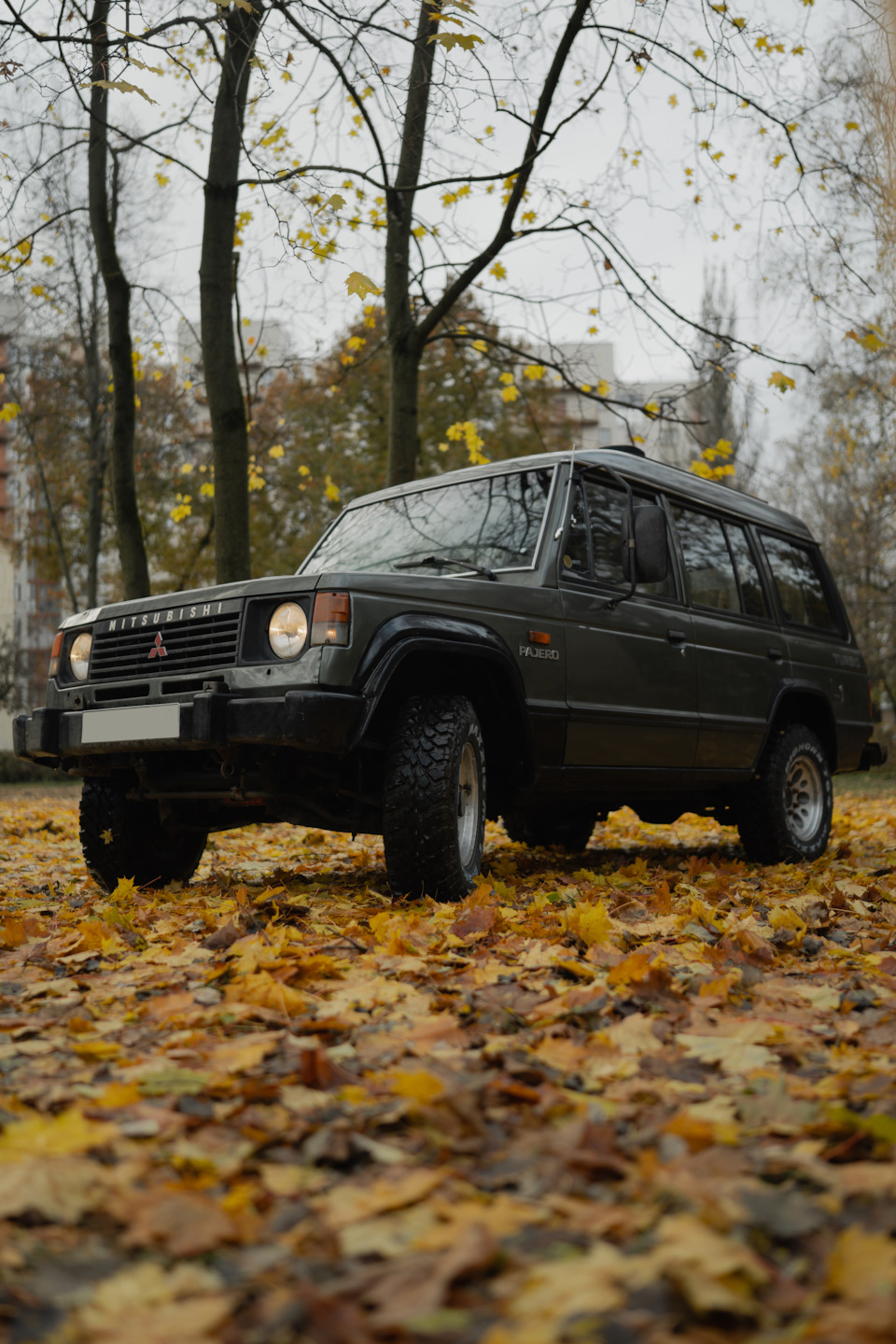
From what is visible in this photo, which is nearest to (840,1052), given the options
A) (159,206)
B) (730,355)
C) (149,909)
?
(149,909)

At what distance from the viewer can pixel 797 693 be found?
22.4ft

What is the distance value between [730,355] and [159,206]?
39.0 ft

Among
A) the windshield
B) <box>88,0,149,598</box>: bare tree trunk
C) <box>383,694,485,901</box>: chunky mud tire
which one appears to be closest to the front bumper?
<box>383,694,485,901</box>: chunky mud tire

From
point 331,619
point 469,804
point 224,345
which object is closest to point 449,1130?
point 331,619

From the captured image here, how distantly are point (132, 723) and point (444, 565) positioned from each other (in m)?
1.53

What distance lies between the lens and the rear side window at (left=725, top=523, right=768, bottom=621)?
6.56 metres

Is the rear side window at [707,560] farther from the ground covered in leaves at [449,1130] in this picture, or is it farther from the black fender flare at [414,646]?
the ground covered in leaves at [449,1130]

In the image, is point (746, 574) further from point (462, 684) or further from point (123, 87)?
point (123, 87)

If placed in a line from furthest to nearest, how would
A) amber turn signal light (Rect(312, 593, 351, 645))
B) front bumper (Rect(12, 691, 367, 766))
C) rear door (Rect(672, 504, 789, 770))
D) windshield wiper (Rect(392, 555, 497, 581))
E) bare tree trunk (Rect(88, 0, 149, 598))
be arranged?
1. bare tree trunk (Rect(88, 0, 149, 598))
2. rear door (Rect(672, 504, 789, 770))
3. windshield wiper (Rect(392, 555, 497, 581))
4. amber turn signal light (Rect(312, 593, 351, 645))
5. front bumper (Rect(12, 691, 367, 766))

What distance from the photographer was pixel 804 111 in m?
8.88

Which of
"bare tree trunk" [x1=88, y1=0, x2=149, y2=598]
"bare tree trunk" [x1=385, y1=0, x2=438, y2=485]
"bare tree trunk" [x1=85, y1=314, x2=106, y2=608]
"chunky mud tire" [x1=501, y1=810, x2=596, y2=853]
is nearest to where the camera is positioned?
"chunky mud tire" [x1=501, y1=810, x2=596, y2=853]

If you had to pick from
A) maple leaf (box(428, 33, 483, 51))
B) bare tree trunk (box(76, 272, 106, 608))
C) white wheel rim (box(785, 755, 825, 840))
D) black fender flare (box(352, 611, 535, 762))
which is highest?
bare tree trunk (box(76, 272, 106, 608))

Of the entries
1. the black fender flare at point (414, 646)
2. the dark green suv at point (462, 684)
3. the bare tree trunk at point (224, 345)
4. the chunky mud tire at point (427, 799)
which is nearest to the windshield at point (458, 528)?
the dark green suv at point (462, 684)

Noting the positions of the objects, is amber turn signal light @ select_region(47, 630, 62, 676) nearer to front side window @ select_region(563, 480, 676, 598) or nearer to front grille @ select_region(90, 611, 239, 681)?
front grille @ select_region(90, 611, 239, 681)
